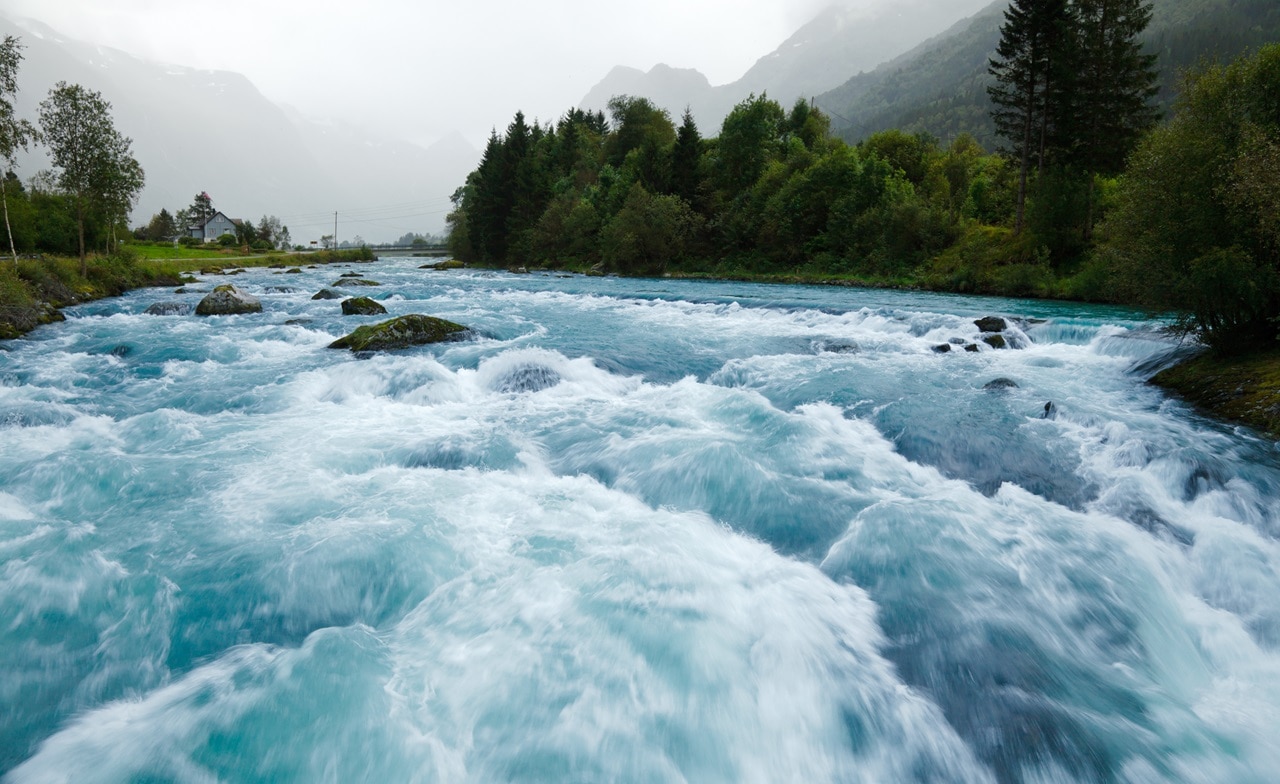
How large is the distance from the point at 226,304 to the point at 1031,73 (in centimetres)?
4311

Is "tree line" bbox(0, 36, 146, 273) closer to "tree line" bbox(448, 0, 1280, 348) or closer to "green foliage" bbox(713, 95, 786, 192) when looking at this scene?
"tree line" bbox(448, 0, 1280, 348)

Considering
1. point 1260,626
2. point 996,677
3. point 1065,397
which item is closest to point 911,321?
point 1065,397

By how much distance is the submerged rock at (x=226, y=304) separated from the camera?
22.8 metres

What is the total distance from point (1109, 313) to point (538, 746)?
1076 inches

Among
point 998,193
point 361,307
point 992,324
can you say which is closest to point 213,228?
point 361,307

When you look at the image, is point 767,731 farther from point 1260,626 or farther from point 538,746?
point 1260,626

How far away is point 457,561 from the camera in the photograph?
20.1 ft

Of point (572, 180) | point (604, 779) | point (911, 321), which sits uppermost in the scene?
point (572, 180)

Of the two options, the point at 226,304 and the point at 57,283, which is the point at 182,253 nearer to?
the point at 57,283

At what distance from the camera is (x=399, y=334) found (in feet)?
50.8

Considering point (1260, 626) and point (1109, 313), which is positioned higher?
point (1109, 313)

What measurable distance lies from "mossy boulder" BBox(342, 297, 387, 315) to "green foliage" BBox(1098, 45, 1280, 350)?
2199cm

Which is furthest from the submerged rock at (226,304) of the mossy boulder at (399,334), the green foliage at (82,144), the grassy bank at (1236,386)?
the grassy bank at (1236,386)

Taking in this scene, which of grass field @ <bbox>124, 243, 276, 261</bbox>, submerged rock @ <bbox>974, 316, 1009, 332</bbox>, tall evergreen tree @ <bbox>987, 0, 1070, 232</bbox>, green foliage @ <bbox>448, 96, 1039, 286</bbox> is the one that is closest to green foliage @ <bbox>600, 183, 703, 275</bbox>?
green foliage @ <bbox>448, 96, 1039, 286</bbox>
